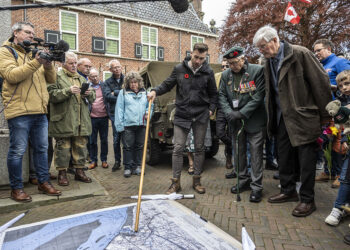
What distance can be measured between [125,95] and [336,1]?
9489 millimetres

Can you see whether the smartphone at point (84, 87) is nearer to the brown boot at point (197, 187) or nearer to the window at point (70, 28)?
the brown boot at point (197, 187)

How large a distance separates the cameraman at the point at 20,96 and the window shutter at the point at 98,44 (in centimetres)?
1318

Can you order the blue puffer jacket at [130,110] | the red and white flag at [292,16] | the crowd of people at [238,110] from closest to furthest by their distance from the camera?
1. the crowd of people at [238,110]
2. the blue puffer jacket at [130,110]
3. the red and white flag at [292,16]

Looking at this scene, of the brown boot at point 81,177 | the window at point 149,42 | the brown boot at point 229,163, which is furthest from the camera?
the window at point 149,42

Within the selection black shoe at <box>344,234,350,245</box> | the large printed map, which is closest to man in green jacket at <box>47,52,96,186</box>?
the large printed map

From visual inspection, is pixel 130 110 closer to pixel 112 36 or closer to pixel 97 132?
pixel 97 132

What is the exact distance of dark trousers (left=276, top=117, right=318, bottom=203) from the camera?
3.00 meters

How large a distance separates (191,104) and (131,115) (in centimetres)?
137

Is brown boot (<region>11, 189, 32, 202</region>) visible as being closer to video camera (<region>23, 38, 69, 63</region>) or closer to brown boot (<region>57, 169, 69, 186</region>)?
brown boot (<region>57, 169, 69, 186</region>)

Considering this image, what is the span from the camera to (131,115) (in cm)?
468

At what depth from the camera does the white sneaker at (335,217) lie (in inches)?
106

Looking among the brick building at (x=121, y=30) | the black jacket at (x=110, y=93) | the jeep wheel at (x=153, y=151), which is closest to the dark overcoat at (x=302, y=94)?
the jeep wheel at (x=153, y=151)

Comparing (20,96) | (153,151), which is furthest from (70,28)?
(20,96)

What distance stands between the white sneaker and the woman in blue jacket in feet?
10.2
